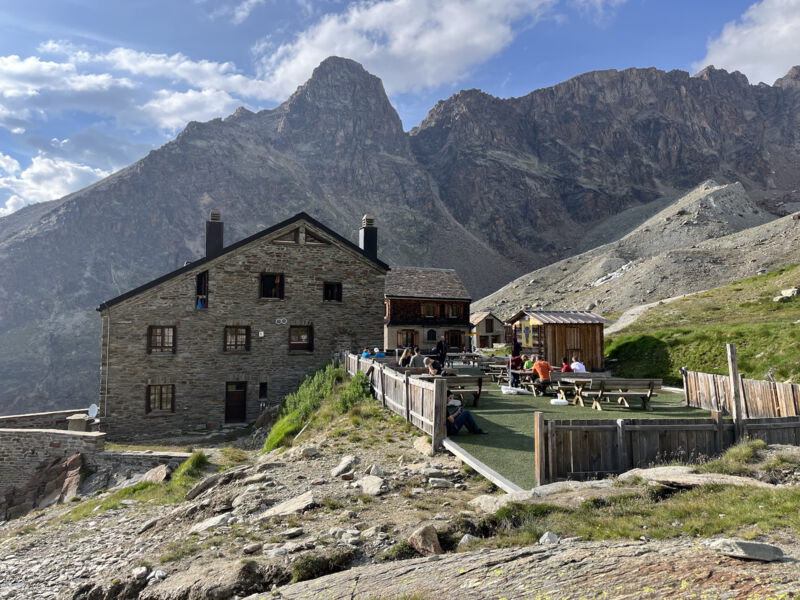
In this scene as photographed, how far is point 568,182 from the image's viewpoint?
161 metres

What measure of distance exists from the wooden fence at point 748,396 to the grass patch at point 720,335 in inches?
142

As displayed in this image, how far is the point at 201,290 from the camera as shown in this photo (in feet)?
84.7

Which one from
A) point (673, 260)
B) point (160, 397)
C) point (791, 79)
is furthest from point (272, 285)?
point (791, 79)

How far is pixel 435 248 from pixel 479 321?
78547 millimetres

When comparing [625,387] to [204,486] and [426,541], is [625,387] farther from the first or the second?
[204,486]

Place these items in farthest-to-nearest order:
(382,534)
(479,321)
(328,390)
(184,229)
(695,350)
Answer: (184,229), (479,321), (695,350), (328,390), (382,534)

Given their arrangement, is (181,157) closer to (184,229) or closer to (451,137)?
(184,229)

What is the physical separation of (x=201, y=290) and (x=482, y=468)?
20588 mm

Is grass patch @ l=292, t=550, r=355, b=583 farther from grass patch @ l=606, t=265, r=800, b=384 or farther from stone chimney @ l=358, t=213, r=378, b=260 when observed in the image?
stone chimney @ l=358, t=213, r=378, b=260

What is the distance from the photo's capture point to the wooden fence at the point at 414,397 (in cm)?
1123

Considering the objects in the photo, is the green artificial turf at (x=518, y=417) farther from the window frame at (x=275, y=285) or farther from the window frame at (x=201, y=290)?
the window frame at (x=201, y=290)

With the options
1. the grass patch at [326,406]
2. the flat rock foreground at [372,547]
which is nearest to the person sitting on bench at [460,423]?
the flat rock foreground at [372,547]

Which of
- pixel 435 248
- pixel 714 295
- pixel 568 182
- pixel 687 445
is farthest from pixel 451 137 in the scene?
pixel 687 445

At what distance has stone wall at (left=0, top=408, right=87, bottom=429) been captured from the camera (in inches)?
965
